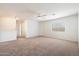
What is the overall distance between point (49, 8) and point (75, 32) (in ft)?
3.10

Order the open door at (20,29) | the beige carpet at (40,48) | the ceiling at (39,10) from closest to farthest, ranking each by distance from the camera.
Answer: the ceiling at (39,10) < the beige carpet at (40,48) < the open door at (20,29)

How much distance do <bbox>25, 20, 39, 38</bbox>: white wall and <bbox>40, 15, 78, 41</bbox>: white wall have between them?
163 millimetres

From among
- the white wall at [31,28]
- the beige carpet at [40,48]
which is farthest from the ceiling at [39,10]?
the beige carpet at [40,48]

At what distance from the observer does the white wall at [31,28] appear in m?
2.50

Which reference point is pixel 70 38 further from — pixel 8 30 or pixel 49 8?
pixel 8 30

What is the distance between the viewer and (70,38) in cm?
233

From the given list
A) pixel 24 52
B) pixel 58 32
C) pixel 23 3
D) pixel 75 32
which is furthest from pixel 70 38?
pixel 23 3

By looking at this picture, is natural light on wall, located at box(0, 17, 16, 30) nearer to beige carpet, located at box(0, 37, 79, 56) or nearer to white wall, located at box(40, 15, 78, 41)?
beige carpet, located at box(0, 37, 79, 56)

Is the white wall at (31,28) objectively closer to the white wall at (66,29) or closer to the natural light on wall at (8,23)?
the white wall at (66,29)

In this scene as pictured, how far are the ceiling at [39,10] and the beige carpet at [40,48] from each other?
0.63m

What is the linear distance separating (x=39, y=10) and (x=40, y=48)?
108 centimetres

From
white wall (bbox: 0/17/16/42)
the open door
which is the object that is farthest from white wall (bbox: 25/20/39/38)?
white wall (bbox: 0/17/16/42)

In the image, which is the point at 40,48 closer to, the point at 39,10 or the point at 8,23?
the point at 39,10

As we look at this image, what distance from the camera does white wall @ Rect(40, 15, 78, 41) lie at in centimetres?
231
